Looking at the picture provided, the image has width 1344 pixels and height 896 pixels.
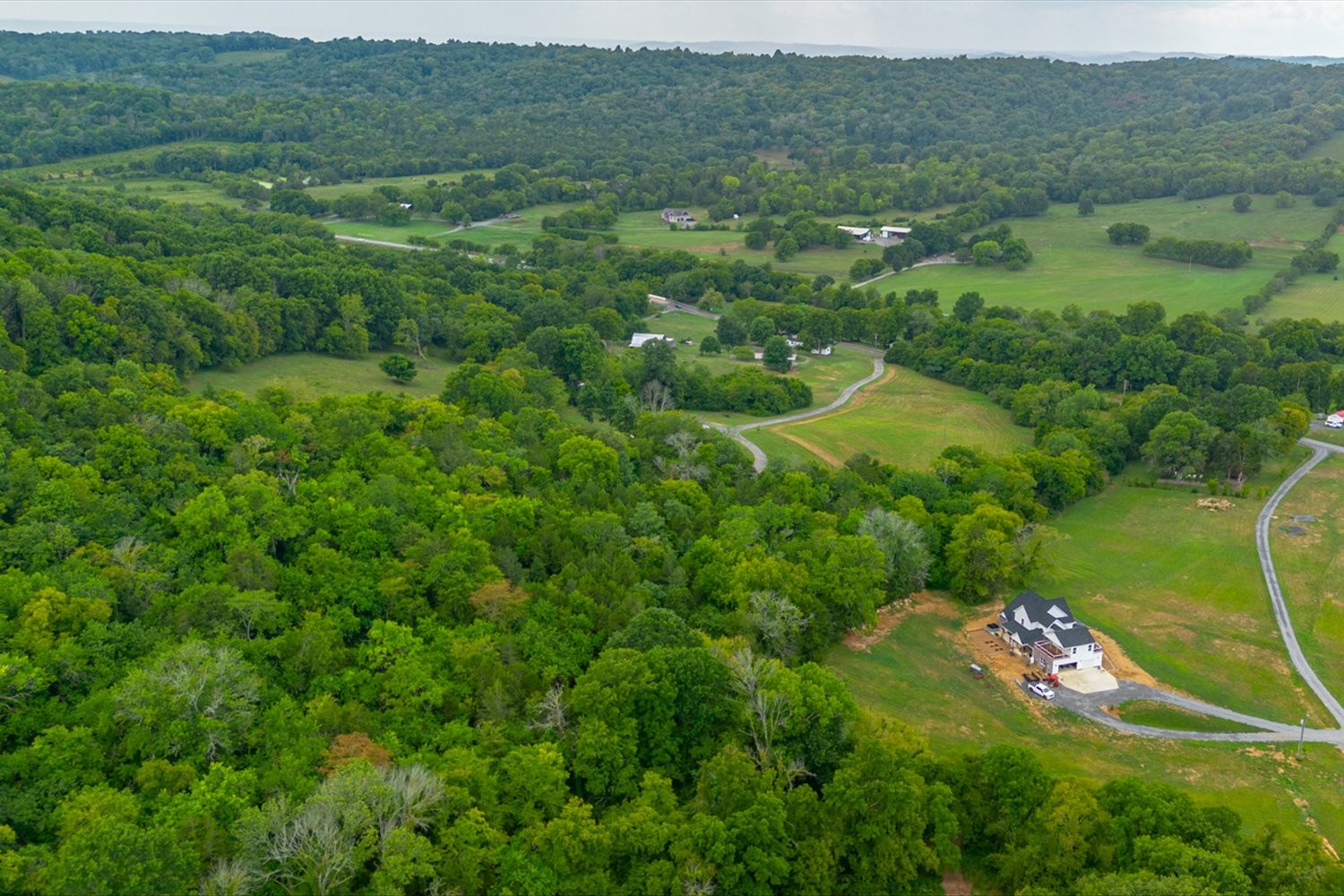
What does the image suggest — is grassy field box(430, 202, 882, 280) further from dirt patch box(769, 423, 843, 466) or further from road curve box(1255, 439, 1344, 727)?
road curve box(1255, 439, 1344, 727)

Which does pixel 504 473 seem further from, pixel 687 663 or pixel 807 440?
pixel 807 440

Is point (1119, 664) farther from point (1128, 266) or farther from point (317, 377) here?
point (1128, 266)

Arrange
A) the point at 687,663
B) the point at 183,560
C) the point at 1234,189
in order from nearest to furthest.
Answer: the point at 687,663
the point at 183,560
the point at 1234,189

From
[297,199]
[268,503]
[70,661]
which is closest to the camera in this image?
[70,661]

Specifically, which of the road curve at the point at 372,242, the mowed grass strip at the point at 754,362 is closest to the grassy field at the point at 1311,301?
the mowed grass strip at the point at 754,362

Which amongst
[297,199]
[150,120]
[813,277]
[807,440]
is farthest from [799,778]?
[150,120]

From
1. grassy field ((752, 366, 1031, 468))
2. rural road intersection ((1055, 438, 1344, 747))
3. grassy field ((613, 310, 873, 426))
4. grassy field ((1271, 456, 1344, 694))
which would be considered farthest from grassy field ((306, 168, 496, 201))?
rural road intersection ((1055, 438, 1344, 747))
